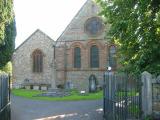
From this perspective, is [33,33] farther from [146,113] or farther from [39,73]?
[146,113]

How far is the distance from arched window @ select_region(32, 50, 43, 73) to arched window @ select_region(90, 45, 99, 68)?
676 centimetres

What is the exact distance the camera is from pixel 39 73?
149 ft

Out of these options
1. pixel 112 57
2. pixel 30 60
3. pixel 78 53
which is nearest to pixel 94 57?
pixel 78 53

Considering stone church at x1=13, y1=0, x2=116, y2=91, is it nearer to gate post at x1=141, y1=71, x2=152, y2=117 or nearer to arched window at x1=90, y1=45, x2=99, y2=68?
arched window at x1=90, y1=45, x2=99, y2=68

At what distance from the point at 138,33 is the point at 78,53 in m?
26.2

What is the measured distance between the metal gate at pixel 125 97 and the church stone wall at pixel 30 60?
29.8 meters

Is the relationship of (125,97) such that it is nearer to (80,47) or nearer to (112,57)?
(112,57)

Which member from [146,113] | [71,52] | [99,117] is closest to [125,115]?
[146,113]

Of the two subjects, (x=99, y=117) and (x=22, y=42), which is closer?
(x=99, y=117)

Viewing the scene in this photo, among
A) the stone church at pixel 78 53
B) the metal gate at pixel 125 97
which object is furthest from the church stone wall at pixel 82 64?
the metal gate at pixel 125 97

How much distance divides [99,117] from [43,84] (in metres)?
26.6

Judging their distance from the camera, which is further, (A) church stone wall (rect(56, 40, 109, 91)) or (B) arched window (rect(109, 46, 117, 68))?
(A) church stone wall (rect(56, 40, 109, 91))

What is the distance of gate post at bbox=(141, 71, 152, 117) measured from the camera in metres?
12.9

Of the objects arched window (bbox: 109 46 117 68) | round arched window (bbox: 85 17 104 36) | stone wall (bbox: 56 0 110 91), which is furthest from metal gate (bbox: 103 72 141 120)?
round arched window (bbox: 85 17 104 36)
